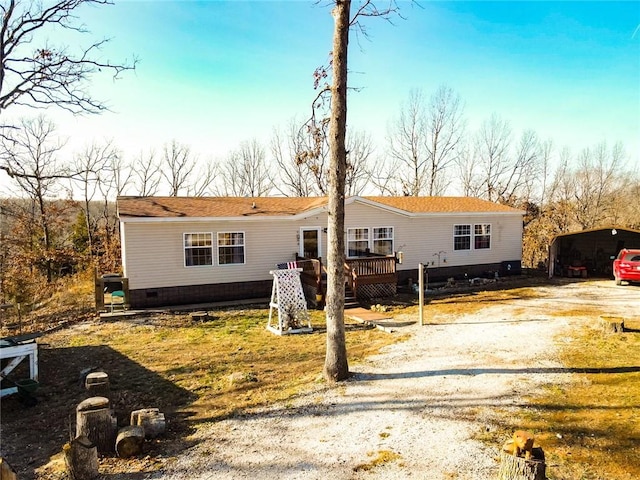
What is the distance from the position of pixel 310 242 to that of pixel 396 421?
36.4ft

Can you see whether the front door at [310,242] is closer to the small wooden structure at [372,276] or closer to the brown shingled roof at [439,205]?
the small wooden structure at [372,276]

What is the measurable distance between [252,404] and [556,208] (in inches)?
1034

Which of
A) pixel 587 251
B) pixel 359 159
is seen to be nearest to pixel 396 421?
pixel 587 251

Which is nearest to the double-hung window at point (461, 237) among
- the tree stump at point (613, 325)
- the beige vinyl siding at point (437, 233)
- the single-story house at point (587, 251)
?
the beige vinyl siding at point (437, 233)

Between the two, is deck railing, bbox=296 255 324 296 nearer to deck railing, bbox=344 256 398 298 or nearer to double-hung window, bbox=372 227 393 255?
deck railing, bbox=344 256 398 298

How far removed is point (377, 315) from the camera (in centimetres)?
1166

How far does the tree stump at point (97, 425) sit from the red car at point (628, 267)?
744 inches

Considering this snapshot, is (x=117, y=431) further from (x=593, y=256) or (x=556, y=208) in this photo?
(x=556, y=208)

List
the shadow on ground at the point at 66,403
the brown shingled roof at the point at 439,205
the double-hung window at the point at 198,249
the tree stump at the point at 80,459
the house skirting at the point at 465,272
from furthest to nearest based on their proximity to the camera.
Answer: the brown shingled roof at the point at 439,205
the house skirting at the point at 465,272
the double-hung window at the point at 198,249
the shadow on ground at the point at 66,403
the tree stump at the point at 80,459

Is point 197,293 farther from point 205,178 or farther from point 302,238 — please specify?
point 205,178

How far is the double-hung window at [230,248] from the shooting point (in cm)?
1427

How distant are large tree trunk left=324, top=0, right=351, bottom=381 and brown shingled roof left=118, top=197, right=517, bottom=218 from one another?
8456 mm

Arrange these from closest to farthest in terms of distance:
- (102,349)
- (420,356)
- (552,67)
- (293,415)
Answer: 1. (293,415)
2. (420,356)
3. (102,349)
4. (552,67)

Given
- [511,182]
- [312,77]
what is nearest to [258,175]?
[511,182]
